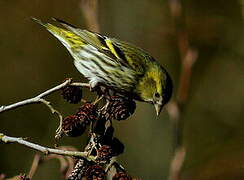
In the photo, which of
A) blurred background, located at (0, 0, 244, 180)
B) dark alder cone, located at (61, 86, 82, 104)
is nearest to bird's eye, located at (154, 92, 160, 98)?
dark alder cone, located at (61, 86, 82, 104)

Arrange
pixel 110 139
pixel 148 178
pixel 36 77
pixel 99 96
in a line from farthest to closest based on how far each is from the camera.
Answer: pixel 36 77 < pixel 148 178 < pixel 99 96 < pixel 110 139

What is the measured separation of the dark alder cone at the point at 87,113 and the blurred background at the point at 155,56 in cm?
281

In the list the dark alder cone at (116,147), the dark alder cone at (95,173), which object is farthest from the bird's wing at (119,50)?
the dark alder cone at (95,173)

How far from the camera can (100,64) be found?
339 cm

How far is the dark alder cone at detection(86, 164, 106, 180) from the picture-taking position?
191cm

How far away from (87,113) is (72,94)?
0.54 ft

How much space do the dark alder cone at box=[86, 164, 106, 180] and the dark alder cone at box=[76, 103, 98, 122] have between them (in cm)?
24

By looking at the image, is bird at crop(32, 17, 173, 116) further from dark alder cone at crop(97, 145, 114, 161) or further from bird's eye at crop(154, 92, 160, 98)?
dark alder cone at crop(97, 145, 114, 161)

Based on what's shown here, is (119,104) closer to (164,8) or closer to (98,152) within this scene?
(98,152)

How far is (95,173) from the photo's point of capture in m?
1.91

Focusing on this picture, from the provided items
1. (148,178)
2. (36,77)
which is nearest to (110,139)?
(148,178)

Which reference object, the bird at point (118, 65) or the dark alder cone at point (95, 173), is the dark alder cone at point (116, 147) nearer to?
the dark alder cone at point (95, 173)

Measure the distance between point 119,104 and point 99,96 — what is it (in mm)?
165

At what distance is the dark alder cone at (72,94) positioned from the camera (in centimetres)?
229
